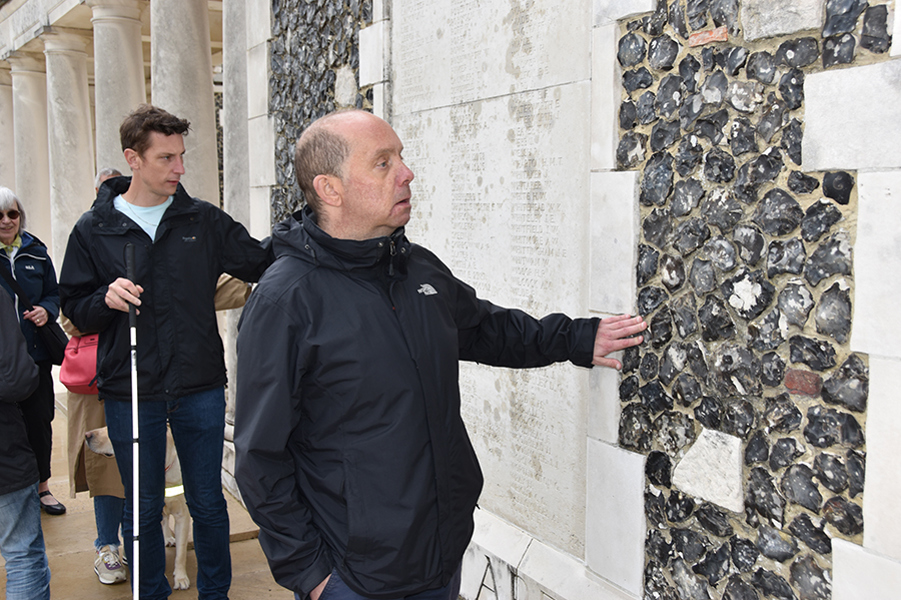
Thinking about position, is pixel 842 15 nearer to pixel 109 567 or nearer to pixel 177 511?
pixel 177 511

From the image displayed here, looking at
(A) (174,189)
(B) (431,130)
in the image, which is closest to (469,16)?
(B) (431,130)

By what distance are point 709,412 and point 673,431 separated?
161mm

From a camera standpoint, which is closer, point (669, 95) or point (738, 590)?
point (738, 590)

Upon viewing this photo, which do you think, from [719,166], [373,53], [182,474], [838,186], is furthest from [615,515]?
[373,53]

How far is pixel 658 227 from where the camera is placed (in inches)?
96.2

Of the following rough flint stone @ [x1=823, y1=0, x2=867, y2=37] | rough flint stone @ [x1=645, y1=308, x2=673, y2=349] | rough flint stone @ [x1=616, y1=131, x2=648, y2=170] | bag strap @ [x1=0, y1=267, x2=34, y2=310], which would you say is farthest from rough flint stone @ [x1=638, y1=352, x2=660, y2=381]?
bag strap @ [x1=0, y1=267, x2=34, y2=310]

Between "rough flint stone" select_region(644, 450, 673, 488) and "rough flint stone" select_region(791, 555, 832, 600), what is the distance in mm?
454

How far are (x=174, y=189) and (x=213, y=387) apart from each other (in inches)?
31.3

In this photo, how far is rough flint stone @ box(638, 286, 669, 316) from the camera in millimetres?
2457

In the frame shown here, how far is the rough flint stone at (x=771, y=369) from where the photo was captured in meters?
2.13

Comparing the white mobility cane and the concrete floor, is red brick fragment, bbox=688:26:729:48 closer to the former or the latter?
the white mobility cane

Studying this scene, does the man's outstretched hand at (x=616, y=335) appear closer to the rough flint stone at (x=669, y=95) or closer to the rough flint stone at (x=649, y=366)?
the rough flint stone at (x=649, y=366)

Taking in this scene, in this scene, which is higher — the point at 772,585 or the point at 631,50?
the point at 631,50

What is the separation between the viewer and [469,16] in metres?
3.31
